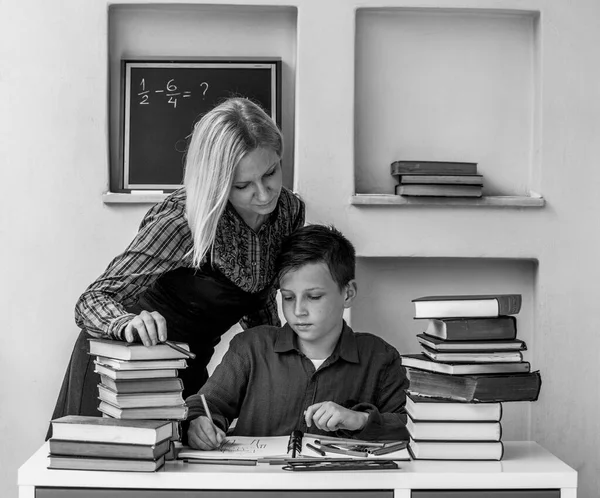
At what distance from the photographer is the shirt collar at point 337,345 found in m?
2.16

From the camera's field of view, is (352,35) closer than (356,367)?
No

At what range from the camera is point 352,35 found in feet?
9.88

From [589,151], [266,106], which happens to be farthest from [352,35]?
[589,151]

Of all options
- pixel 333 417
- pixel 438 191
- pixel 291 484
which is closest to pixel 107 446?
pixel 291 484

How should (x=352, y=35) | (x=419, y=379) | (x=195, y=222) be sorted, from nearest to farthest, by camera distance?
(x=419, y=379)
(x=195, y=222)
(x=352, y=35)

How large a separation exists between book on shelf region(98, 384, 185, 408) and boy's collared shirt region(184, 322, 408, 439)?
1.20 feet

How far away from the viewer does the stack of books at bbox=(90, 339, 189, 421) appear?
5.51 ft

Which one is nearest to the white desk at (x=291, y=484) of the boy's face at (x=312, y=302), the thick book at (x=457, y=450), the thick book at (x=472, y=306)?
the thick book at (x=457, y=450)

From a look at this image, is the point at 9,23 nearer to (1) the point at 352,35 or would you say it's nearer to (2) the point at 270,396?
(1) the point at 352,35

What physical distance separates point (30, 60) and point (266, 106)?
0.87 m

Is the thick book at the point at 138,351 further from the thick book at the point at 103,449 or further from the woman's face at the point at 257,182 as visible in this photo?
the woman's face at the point at 257,182

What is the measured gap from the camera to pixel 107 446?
162 cm

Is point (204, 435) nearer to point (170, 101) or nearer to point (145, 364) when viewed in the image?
point (145, 364)

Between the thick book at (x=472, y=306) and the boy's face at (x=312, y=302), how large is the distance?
42cm
